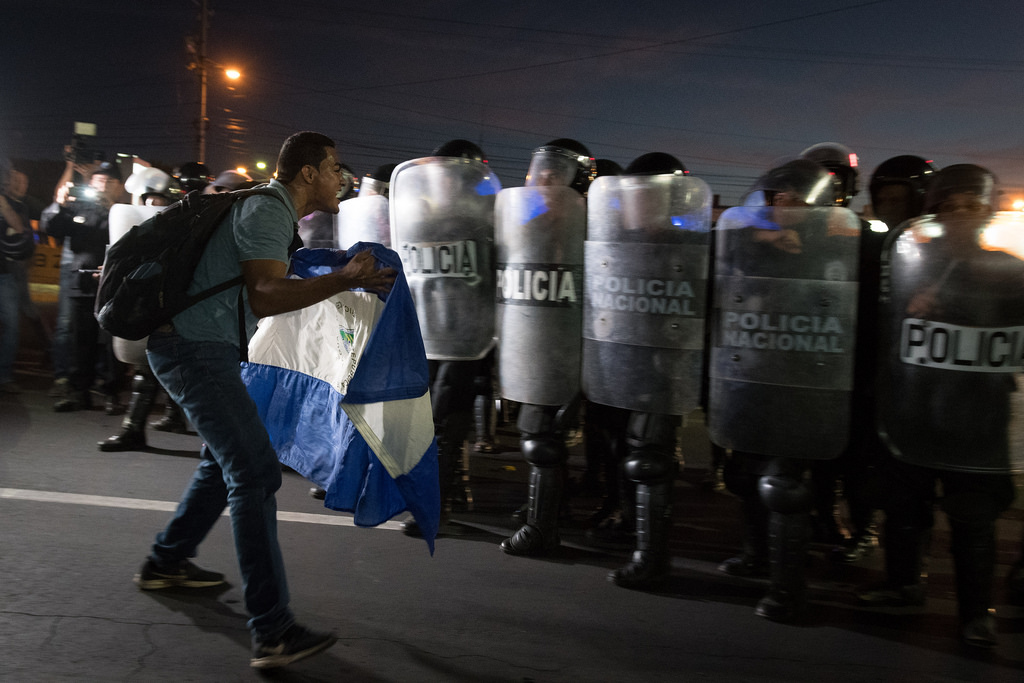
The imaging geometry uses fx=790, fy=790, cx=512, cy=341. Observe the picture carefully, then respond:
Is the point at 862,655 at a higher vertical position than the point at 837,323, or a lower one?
lower

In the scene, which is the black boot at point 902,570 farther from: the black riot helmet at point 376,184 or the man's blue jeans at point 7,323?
the man's blue jeans at point 7,323

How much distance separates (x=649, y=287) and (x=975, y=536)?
5.33ft

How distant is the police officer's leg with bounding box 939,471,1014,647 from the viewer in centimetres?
308

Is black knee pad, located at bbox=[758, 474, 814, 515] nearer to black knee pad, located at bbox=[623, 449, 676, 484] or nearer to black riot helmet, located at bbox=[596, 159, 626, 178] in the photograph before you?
black knee pad, located at bbox=[623, 449, 676, 484]

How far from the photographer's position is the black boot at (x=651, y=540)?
11.9ft

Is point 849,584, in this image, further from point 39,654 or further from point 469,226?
point 39,654

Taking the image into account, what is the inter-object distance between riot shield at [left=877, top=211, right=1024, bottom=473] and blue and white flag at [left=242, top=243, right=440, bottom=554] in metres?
1.90

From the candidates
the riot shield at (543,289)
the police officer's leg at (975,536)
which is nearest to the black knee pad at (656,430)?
the riot shield at (543,289)

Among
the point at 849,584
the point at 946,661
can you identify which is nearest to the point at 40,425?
the point at 849,584

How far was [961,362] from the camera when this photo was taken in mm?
2914

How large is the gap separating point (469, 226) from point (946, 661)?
113 inches

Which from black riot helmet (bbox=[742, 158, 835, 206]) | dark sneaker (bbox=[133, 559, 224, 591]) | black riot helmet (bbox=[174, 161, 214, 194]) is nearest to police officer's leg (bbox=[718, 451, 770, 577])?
black riot helmet (bbox=[742, 158, 835, 206])

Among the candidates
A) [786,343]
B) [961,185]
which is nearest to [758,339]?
[786,343]

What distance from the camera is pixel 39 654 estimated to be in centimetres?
278
